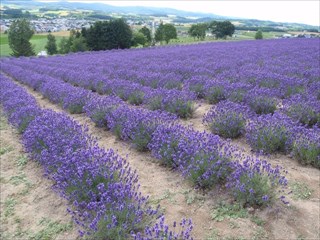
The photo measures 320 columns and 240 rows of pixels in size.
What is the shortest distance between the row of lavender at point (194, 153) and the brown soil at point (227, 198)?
0.45 ft

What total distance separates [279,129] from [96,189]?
8.37 feet

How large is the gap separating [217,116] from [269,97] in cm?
148

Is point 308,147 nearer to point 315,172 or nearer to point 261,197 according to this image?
point 315,172

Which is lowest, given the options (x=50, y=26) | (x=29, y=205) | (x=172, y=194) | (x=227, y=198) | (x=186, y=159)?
(x=50, y=26)

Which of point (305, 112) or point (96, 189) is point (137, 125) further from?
point (305, 112)

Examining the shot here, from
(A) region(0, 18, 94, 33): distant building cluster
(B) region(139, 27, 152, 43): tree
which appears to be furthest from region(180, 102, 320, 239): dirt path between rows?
(A) region(0, 18, 94, 33): distant building cluster

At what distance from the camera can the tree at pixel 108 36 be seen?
39.3 m

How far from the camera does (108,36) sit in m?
39.2

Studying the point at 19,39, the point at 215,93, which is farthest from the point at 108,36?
the point at 215,93

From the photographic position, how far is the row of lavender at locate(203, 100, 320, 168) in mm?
3809

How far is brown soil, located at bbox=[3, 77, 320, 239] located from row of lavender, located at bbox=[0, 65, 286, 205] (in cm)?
14

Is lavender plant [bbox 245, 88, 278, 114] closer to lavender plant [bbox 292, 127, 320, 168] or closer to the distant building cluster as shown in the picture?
lavender plant [bbox 292, 127, 320, 168]

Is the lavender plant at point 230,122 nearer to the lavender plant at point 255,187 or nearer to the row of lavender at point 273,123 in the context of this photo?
the row of lavender at point 273,123

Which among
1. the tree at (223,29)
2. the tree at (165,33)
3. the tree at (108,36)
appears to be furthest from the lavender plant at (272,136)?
the tree at (223,29)
